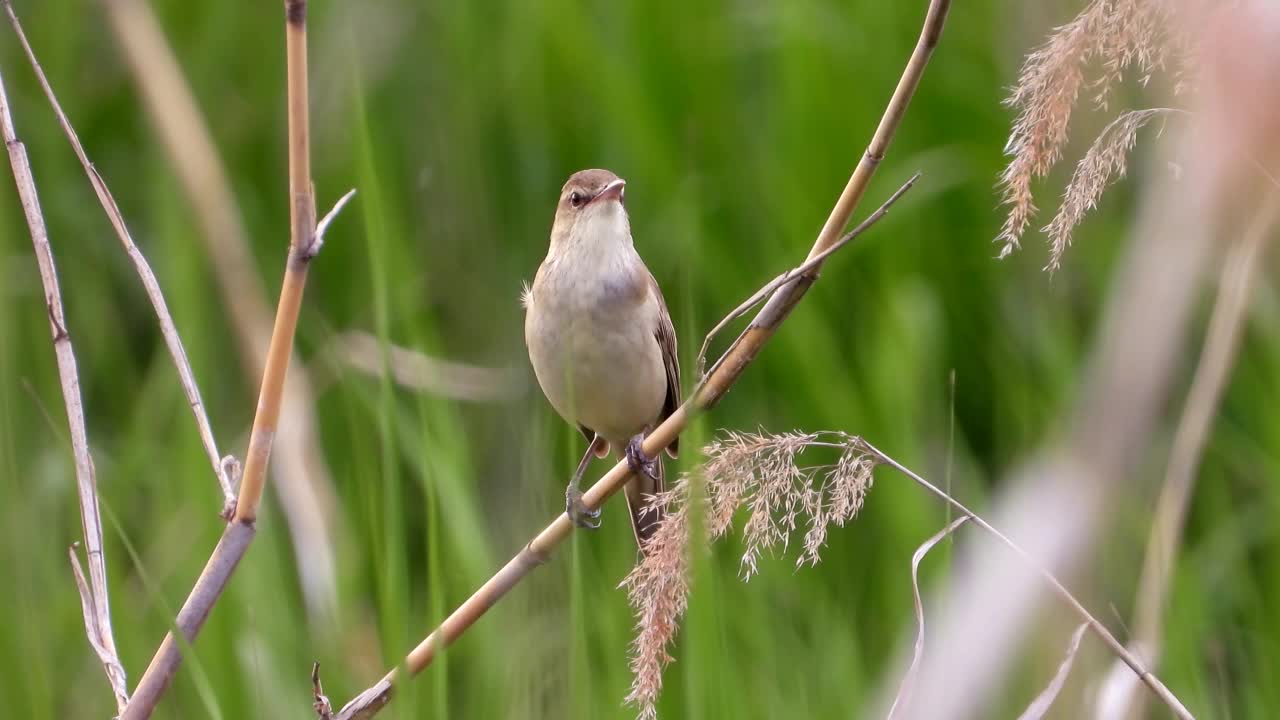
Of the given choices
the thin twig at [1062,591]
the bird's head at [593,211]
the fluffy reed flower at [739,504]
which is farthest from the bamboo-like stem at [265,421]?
the bird's head at [593,211]

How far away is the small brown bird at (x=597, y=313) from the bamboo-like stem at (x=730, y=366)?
1323mm

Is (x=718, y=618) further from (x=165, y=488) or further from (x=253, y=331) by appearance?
(x=165, y=488)

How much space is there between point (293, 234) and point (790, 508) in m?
0.66

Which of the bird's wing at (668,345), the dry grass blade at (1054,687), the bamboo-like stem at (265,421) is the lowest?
the dry grass blade at (1054,687)

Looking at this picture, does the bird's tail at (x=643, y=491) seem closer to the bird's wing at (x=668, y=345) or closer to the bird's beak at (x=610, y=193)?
the bird's wing at (x=668, y=345)

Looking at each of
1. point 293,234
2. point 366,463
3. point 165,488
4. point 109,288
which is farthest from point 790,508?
point 109,288

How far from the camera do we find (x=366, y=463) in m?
1.75

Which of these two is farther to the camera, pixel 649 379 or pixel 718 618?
pixel 649 379

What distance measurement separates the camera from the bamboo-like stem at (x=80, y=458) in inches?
63.5

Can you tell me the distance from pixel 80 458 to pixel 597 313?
5.48 ft

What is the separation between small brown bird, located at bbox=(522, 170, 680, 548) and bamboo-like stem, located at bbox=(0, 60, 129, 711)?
1.52 meters

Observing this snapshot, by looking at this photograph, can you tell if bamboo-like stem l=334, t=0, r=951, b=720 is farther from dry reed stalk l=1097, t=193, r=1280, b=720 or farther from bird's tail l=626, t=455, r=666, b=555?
bird's tail l=626, t=455, r=666, b=555

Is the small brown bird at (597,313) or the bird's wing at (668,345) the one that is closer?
the small brown bird at (597,313)

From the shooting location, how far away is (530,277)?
4246 millimetres
